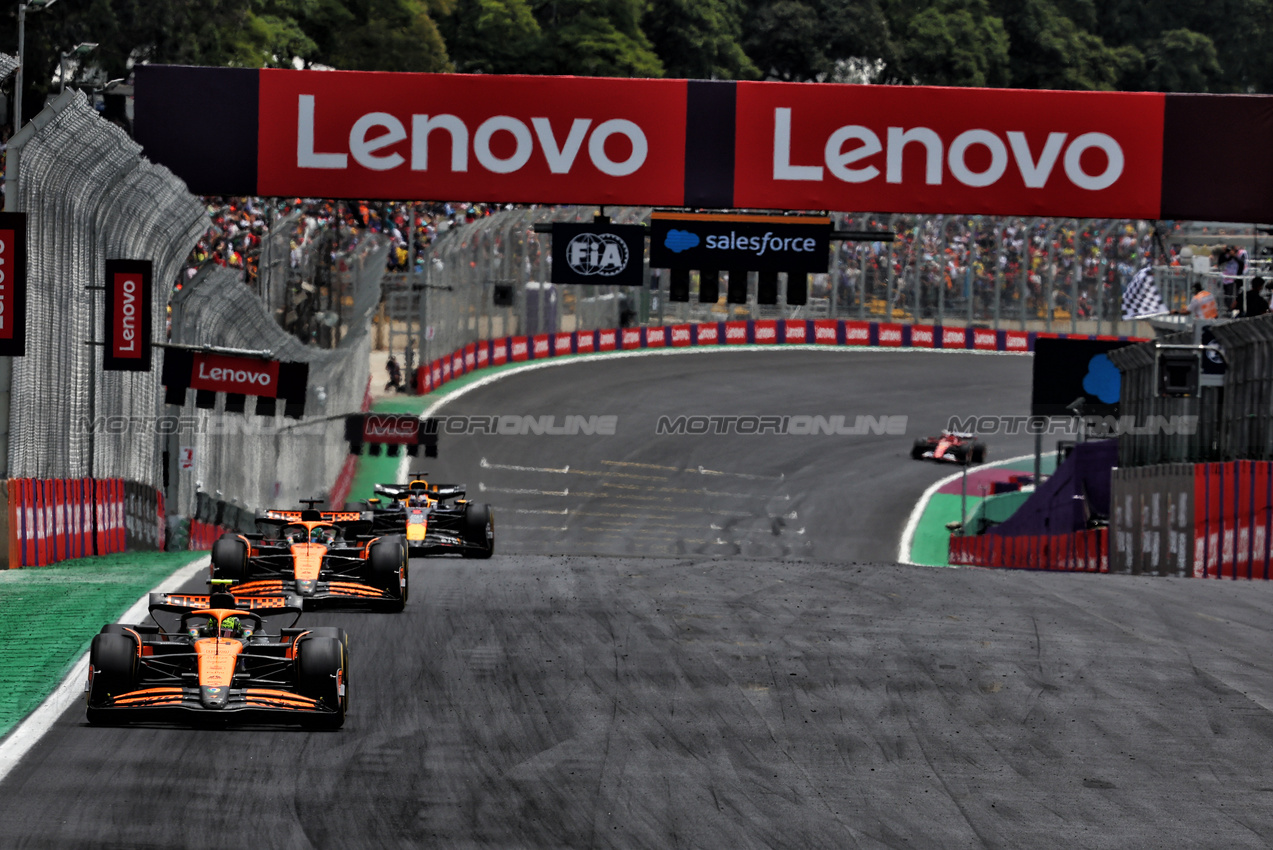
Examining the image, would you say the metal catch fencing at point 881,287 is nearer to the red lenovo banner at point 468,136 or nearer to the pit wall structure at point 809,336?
the pit wall structure at point 809,336

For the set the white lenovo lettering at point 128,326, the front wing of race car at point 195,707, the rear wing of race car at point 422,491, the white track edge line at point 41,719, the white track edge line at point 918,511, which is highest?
the white lenovo lettering at point 128,326

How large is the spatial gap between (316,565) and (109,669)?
Result: 4.24 m

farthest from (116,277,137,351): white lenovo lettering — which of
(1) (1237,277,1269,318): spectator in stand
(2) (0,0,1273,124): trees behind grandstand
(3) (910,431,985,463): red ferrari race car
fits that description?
(2) (0,0,1273,124): trees behind grandstand

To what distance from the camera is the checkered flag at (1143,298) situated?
2900 cm

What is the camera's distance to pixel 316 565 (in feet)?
42.6

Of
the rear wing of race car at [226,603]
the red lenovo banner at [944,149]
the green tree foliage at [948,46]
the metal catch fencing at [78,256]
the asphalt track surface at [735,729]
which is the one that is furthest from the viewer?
the green tree foliage at [948,46]

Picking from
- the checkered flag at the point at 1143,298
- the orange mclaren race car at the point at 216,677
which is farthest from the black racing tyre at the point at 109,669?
the checkered flag at the point at 1143,298

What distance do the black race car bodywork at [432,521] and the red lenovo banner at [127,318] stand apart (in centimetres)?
266

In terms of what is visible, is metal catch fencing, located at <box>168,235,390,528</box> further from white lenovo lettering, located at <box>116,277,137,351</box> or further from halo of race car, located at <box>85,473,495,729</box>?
halo of race car, located at <box>85,473,495,729</box>

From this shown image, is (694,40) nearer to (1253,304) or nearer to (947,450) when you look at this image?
(947,450)

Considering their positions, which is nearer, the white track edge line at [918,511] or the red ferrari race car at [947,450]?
the white track edge line at [918,511]

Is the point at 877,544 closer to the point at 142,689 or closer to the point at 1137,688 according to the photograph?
the point at 1137,688

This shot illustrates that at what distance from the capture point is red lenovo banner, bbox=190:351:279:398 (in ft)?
56.3

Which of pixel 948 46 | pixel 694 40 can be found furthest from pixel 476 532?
pixel 948 46
